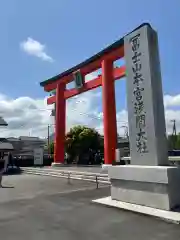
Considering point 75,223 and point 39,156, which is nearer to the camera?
point 75,223

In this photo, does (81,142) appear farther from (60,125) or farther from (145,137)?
(145,137)

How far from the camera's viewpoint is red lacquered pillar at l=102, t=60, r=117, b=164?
19719 mm

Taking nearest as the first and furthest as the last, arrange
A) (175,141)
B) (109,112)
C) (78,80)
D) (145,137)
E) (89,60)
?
1. (145,137)
2. (109,112)
3. (89,60)
4. (78,80)
5. (175,141)

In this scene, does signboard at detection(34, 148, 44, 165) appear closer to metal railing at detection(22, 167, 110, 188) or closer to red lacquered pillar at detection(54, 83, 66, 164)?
red lacquered pillar at detection(54, 83, 66, 164)

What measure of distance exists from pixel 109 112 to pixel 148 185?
12855 millimetres

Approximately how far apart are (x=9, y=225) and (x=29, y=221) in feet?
1.62

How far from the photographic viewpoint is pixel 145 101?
8227mm

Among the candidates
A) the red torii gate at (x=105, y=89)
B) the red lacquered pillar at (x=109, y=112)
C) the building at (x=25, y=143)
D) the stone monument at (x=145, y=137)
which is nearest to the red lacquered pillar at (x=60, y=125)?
the red torii gate at (x=105, y=89)

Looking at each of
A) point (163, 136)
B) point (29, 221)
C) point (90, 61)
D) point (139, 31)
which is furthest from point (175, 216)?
point (90, 61)

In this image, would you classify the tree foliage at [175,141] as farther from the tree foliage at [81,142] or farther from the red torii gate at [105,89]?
the red torii gate at [105,89]

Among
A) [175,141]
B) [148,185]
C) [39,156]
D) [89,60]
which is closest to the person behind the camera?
[148,185]

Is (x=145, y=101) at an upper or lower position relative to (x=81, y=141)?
lower

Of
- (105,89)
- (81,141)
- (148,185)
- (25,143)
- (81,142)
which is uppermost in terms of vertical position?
(105,89)

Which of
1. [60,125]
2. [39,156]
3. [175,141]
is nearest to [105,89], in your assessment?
[60,125]
